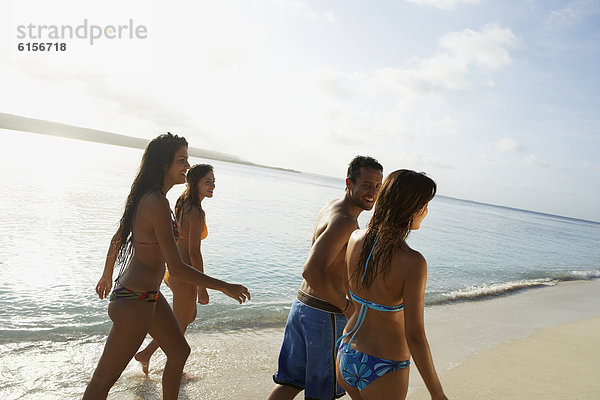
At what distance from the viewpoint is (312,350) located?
9.46 ft

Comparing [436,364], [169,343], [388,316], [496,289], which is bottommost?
[496,289]

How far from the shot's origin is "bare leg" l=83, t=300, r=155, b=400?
2.83 meters

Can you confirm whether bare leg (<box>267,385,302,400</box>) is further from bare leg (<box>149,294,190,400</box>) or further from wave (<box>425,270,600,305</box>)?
wave (<box>425,270,600,305</box>)

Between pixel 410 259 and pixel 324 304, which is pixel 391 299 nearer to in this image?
pixel 410 259

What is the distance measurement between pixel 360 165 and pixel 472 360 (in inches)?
169

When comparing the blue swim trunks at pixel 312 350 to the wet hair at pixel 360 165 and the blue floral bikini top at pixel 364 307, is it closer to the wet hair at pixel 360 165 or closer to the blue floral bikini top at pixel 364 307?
the blue floral bikini top at pixel 364 307

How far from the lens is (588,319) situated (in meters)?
9.09

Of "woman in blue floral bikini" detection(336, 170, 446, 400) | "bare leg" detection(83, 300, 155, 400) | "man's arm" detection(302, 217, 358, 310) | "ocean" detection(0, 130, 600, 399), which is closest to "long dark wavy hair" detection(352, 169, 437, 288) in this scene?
"woman in blue floral bikini" detection(336, 170, 446, 400)

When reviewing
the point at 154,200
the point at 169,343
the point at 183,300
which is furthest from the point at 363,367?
the point at 183,300

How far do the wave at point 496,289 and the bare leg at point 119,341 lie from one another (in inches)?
307

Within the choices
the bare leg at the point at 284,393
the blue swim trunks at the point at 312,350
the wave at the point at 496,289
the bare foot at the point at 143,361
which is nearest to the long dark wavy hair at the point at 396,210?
the blue swim trunks at the point at 312,350

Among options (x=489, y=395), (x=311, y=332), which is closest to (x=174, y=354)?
(x=311, y=332)

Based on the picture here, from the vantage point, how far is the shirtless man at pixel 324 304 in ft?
9.23

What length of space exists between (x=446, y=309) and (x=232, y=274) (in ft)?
16.2
